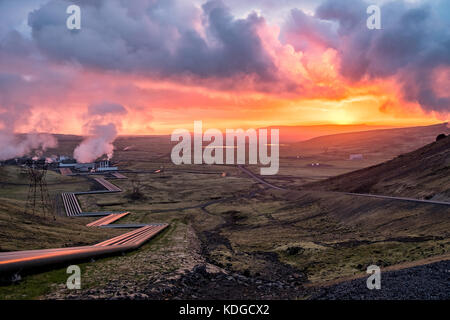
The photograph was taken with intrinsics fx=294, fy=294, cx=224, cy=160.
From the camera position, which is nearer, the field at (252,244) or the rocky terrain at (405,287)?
the rocky terrain at (405,287)

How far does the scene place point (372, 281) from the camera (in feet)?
59.9

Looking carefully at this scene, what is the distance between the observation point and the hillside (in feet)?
164

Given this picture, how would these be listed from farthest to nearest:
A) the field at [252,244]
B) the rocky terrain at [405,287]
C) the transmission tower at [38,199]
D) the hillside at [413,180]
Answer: the hillside at [413,180], the transmission tower at [38,199], the field at [252,244], the rocky terrain at [405,287]

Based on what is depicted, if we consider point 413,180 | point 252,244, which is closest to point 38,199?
point 252,244

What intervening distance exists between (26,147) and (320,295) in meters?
215

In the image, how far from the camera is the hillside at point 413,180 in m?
50.0

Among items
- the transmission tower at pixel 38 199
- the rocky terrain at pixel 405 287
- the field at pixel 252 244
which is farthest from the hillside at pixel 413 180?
the transmission tower at pixel 38 199

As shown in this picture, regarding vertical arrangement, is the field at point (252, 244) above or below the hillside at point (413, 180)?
below

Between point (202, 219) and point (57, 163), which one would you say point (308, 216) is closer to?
point (202, 219)


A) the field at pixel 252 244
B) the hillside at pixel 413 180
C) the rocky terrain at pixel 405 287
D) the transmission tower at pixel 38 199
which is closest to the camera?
the rocky terrain at pixel 405 287

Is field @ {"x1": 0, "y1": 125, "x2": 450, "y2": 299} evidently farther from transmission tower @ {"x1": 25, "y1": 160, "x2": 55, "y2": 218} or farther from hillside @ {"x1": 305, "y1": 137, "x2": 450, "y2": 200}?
hillside @ {"x1": 305, "y1": 137, "x2": 450, "y2": 200}

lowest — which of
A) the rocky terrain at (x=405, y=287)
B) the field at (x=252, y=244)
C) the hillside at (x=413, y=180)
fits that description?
the field at (x=252, y=244)

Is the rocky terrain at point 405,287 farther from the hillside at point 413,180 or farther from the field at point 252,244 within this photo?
the hillside at point 413,180
